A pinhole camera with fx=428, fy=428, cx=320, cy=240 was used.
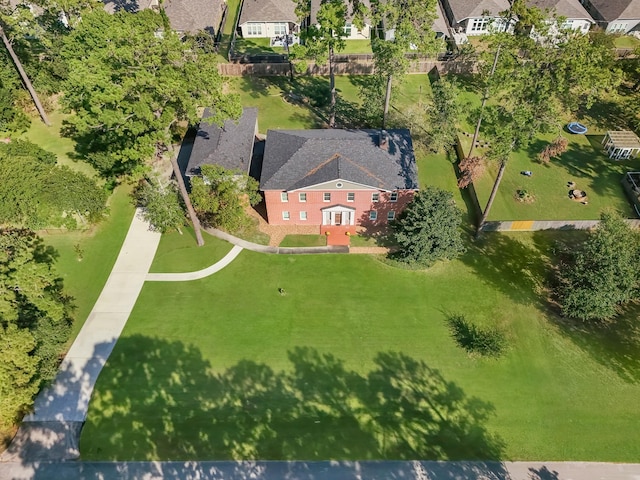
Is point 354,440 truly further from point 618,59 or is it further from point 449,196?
point 618,59

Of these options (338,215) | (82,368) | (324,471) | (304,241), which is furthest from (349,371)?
(82,368)

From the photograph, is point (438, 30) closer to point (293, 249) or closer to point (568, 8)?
point (568, 8)

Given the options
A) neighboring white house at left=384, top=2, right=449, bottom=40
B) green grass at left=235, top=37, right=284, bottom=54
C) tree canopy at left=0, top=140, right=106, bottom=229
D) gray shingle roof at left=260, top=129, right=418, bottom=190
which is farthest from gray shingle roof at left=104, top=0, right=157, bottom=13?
gray shingle roof at left=260, top=129, right=418, bottom=190

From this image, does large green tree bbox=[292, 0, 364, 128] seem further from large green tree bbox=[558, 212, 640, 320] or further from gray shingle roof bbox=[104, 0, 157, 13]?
gray shingle roof bbox=[104, 0, 157, 13]

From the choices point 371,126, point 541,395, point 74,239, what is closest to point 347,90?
point 371,126

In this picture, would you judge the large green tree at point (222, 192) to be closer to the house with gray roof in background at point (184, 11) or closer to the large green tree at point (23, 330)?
the large green tree at point (23, 330)

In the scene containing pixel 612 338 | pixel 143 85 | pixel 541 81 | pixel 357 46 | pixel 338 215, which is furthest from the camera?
pixel 357 46
